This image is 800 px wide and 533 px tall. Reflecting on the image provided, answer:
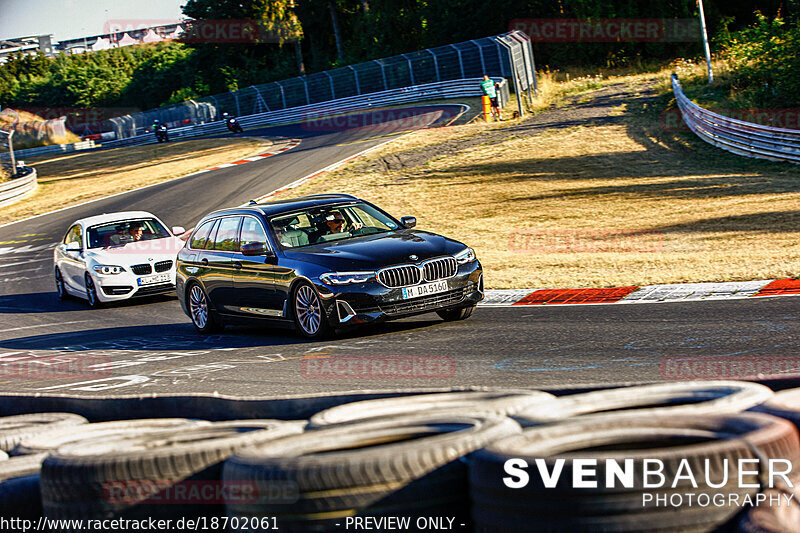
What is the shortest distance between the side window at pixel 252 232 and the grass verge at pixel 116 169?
25.8 meters

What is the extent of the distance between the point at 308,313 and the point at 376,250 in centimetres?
110

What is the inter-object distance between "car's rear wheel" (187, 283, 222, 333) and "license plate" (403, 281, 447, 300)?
346cm

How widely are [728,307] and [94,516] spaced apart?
26.0 feet

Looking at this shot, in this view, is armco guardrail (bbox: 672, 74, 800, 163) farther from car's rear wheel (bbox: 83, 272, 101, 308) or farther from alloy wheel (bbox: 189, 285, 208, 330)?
car's rear wheel (bbox: 83, 272, 101, 308)

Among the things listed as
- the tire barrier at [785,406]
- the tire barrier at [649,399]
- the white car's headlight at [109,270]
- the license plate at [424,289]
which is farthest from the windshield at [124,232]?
the tire barrier at [785,406]

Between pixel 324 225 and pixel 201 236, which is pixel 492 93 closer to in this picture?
pixel 201 236

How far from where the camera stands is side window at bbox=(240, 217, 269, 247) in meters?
11.9

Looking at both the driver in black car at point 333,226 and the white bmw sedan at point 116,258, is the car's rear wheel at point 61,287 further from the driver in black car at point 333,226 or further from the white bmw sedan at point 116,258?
the driver in black car at point 333,226

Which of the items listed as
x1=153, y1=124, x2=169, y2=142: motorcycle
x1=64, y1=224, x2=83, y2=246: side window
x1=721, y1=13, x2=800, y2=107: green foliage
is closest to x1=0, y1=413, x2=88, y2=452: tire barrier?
x1=64, y1=224, x2=83, y2=246: side window

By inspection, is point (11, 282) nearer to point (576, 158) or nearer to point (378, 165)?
point (378, 165)

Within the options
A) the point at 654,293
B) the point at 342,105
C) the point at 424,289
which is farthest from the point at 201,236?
the point at 342,105

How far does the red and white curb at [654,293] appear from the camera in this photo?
1103cm

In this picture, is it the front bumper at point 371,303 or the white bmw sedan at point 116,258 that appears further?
the white bmw sedan at point 116,258

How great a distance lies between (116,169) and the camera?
47438mm
